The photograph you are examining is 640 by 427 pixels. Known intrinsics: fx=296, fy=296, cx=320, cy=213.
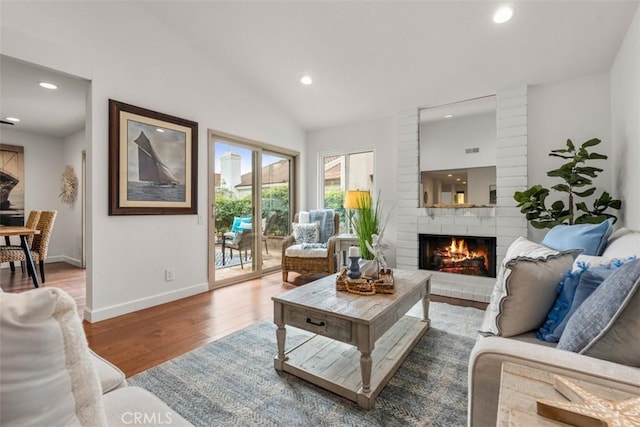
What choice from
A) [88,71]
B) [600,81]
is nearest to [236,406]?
[88,71]

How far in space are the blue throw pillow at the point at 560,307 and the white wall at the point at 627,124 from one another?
1.70 metres

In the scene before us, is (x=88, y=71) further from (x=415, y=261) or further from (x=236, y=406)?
(x=415, y=261)

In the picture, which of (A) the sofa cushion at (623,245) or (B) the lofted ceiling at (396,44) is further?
(B) the lofted ceiling at (396,44)

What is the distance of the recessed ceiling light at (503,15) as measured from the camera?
8.23 ft

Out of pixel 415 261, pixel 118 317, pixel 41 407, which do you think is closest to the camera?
pixel 41 407

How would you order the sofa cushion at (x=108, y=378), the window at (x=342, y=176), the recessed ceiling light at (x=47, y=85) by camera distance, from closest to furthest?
1. the sofa cushion at (x=108, y=378)
2. the recessed ceiling light at (x=47, y=85)
3. the window at (x=342, y=176)

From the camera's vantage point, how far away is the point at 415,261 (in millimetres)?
4039

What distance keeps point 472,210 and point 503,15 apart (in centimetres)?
203

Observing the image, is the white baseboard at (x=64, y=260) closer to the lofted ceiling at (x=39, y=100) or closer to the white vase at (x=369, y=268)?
the lofted ceiling at (x=39, y=100)

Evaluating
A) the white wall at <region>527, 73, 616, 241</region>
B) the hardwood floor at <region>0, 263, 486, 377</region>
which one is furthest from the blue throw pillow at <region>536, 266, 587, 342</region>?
the white wall at <region>527, 73, 616, 241</region>

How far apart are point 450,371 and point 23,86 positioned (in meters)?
5.01

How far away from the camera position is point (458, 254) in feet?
12.7

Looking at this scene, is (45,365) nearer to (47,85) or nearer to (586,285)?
(586,285)

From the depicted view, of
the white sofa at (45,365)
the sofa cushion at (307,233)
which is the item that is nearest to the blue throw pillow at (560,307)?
the white sofa at (45,365)
